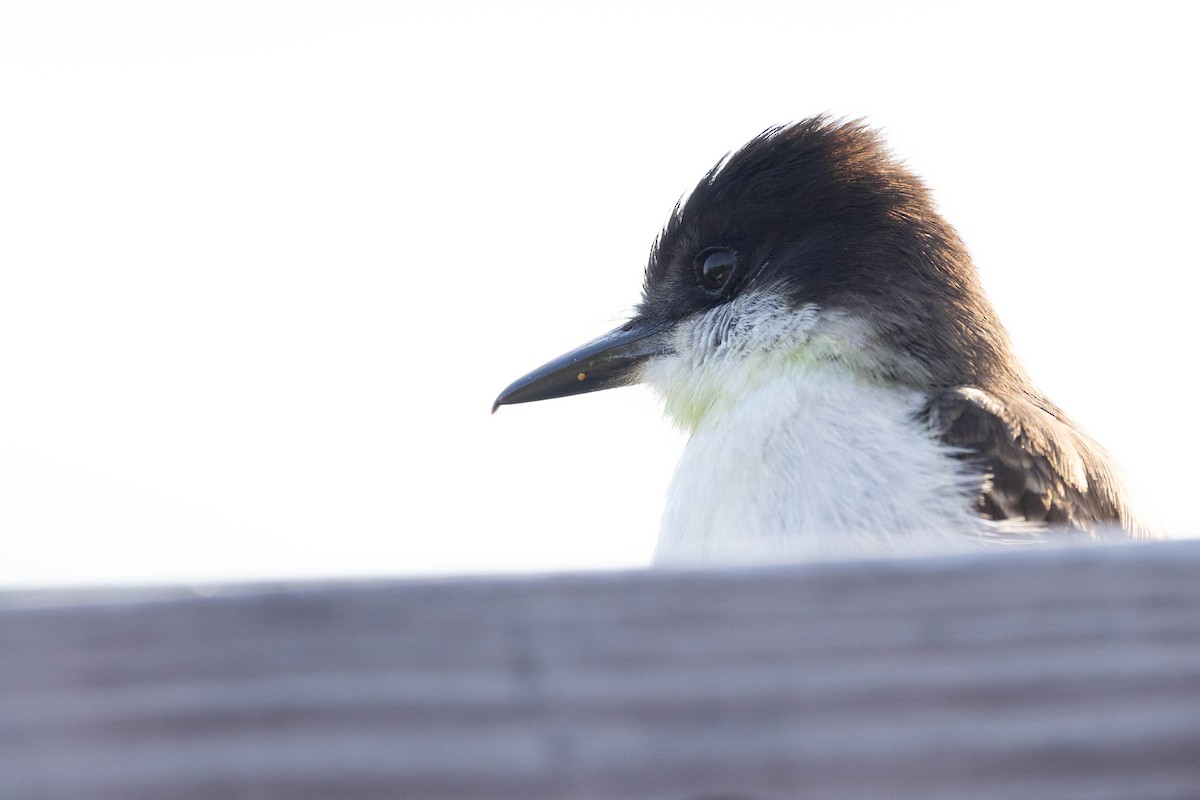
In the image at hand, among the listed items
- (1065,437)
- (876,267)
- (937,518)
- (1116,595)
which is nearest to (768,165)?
(876,267)

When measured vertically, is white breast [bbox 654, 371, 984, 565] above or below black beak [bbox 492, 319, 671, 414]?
below

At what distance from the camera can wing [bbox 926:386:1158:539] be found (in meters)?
2.85

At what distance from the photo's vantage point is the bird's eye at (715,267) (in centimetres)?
407

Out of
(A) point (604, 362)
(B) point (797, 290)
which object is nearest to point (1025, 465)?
(B) point (797, 290)

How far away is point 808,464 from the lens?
289cm

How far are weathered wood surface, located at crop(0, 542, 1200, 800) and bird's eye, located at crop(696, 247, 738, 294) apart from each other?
10.0ft

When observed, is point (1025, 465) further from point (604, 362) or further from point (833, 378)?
point (604, 362)

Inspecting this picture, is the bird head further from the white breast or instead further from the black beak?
the white breast

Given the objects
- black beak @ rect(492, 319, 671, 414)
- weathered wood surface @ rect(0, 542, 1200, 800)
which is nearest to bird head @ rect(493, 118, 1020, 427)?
black beak @ rect(492, 319, 671, 414)

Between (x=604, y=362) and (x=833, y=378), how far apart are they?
1093mm

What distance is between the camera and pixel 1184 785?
3.37 feet

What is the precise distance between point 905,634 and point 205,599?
1.75 ft

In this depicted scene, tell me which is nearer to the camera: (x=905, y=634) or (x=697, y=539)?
(x=905, y=634)

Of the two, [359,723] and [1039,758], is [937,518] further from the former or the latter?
[359,723]
